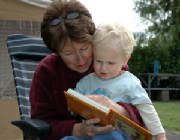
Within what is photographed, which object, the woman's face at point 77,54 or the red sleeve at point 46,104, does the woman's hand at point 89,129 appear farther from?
the woman's face at point 77,54

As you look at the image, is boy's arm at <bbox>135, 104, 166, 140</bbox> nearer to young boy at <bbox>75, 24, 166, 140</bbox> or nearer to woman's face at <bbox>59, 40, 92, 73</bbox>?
young boy at <bbox>75, 24, 166, 140</bbox>

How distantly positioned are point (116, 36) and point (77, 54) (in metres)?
0.25

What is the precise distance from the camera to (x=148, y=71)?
11.7 metres

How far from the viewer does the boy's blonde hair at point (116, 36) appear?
172 centimetres

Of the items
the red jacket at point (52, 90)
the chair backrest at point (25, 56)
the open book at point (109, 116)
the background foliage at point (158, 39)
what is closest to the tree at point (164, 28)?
the background foliage at point (158, 39)

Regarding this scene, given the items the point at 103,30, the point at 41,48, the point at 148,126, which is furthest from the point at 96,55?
the point at 41,48

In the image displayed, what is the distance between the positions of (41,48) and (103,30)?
99 centimetres

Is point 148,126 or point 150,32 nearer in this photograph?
point 148,126

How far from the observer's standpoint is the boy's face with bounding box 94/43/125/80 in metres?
1.71

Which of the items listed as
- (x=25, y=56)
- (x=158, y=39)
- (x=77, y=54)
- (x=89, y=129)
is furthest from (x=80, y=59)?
(x=158, y=39)

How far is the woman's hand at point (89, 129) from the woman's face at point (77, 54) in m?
0.35

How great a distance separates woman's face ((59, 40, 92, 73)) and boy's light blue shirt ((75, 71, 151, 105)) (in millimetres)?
114

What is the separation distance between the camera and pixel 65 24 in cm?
174

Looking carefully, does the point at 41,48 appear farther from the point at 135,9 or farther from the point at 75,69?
the point at 135,9
